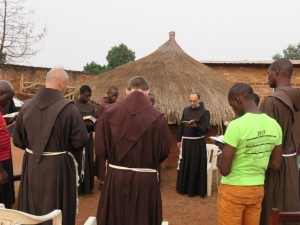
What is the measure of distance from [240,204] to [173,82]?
665cm

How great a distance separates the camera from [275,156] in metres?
2.99

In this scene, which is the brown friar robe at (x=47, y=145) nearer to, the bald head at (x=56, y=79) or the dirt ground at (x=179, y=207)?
the bald head at (x=56, y=79)

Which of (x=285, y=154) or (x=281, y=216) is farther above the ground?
(x=285, y=154)

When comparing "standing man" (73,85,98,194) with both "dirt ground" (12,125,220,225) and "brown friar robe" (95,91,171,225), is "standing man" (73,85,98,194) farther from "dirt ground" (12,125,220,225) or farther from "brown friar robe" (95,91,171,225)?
"brown friar robe" (95,91,171,225)

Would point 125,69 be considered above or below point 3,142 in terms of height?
above

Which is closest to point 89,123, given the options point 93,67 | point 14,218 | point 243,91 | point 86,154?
point 86,154

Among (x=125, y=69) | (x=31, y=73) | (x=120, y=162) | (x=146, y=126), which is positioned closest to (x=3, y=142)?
(x=120, y=162)

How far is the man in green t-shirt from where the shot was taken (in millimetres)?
2734

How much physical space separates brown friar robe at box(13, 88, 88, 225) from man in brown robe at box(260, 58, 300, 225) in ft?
6.64

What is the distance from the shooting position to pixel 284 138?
3229 millimetres

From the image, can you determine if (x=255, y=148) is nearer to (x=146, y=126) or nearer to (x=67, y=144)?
(x=146, y=126)

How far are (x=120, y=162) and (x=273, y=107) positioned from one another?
5.37 feet

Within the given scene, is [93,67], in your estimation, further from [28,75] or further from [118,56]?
[28,75]

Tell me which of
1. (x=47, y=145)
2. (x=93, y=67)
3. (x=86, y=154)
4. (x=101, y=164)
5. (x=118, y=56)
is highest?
(x=118, y=56)
